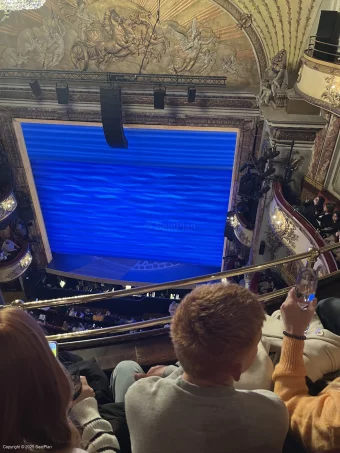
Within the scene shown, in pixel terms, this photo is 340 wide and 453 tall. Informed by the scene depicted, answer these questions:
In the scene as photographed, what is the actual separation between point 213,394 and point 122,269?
8.85m

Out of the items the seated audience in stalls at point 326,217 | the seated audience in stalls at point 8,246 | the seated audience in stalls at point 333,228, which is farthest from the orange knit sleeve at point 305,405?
the seated audience in stalls at point 8,246

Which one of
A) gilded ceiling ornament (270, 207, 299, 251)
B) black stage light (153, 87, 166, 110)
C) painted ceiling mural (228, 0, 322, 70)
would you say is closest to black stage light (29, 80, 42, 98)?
black stage light (153, 87, 166, 110)

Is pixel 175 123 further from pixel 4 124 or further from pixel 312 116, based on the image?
pixel 4 124

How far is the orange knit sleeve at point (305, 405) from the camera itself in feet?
3.69

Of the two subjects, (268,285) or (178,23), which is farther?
(268,285)

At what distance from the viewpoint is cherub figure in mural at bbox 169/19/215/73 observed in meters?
6.86

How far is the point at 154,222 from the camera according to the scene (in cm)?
913

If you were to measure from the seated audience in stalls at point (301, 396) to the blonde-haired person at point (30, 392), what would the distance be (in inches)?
27.7

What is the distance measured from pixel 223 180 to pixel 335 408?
24.1 ft

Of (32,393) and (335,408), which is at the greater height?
(32,393)

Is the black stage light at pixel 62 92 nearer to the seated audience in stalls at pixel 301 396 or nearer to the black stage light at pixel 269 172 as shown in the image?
the black stage light at pixel 269 172

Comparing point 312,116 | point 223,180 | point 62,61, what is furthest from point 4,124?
point 312,116

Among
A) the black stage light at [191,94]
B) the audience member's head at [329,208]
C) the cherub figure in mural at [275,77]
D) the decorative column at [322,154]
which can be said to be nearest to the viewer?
the audience member's head at [329,208]

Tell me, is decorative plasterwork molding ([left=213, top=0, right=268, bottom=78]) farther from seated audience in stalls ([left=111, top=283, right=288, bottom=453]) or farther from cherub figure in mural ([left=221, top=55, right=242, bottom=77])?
seated audience in stalls ([left=111, top=283, right=288, bottom=453])
